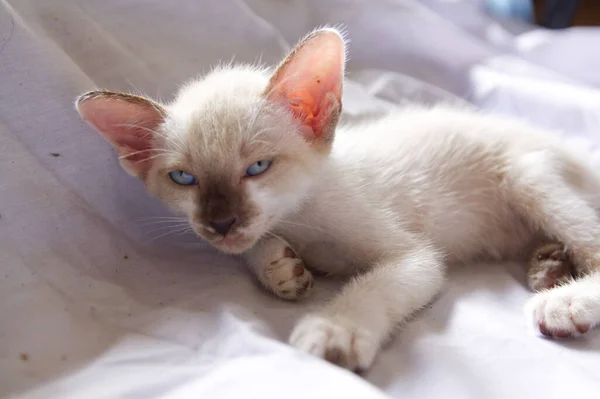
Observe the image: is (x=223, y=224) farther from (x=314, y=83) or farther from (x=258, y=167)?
(x=314, y=83)

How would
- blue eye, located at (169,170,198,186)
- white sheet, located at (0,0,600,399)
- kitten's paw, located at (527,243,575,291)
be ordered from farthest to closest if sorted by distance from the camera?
1. kitten's paw, located at (527,243,575,291)
2. blue eye, located at (169,170,198,186)
3. white sheet, located at (0,0,600,399)

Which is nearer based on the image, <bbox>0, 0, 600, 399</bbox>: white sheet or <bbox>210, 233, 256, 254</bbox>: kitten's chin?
<bbox>0, 0, 600, 399</bbox>: white sheet

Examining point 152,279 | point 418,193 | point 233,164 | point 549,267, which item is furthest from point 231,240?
point 549,267

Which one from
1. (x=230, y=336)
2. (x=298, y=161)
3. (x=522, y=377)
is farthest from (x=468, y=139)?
(x=230, y=336)

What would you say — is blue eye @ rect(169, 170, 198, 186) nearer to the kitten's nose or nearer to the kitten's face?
the kitten's face

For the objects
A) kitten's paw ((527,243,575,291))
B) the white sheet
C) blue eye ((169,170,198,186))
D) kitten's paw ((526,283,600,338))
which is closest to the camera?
the white sheet

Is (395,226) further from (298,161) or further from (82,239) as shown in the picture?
(82,239)

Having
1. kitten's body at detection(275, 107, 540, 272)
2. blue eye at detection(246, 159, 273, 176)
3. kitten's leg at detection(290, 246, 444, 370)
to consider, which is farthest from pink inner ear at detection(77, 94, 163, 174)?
kitten's leg at detection(290, 246, 444, 370)
